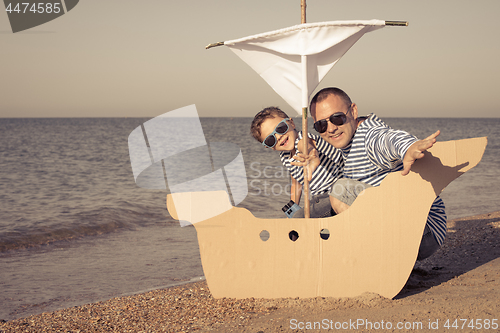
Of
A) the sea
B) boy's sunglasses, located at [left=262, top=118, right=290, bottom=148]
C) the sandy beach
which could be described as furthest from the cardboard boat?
the sea

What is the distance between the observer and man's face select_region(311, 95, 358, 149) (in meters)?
3.04

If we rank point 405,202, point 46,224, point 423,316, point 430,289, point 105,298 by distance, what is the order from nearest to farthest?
point 423,316, point 405,202, point 430,289, point 105,298, point 46,224

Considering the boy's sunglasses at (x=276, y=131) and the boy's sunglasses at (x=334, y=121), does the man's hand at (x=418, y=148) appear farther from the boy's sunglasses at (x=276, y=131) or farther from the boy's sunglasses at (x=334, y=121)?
the boy's sunglasses at (x=276, y=131)

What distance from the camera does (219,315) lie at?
3020mm

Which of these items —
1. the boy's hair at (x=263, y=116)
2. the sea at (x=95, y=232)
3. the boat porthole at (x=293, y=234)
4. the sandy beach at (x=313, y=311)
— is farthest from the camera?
the sea at (x=95, y=232)

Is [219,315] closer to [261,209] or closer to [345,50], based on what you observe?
[345,50]

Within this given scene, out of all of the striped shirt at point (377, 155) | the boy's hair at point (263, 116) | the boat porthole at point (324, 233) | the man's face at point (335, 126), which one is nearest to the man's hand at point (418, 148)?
the striped shirt at point (377, 155)

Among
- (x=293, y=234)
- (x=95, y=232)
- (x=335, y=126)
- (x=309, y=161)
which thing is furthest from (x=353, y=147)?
(x=95, y=232)

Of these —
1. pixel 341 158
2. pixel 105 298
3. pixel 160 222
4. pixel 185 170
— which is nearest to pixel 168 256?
pixel 105 298

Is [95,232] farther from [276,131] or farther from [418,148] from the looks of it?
[418,148]

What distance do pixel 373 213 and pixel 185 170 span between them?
12.4 metres

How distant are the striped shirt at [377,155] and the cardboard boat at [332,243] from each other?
7.2 inches

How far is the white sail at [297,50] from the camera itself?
2914mm

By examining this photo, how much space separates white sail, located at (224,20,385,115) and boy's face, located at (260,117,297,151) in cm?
19
